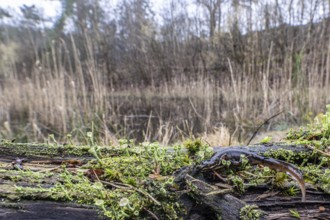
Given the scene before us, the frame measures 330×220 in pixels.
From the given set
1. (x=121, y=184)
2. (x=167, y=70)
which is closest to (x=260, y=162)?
(x=121, y=184)

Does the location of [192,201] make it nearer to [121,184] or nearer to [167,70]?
[121,184]

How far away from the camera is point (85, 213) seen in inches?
18.5

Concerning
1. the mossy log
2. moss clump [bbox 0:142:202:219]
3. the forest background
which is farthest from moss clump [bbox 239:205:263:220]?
the forest background

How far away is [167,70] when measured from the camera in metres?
8.75

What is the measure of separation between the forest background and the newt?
2067 millimetres

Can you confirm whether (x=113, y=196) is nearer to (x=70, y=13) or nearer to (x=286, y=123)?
(x=286, y=123)

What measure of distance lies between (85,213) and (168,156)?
242 millimetres

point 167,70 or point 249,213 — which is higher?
point 167,70

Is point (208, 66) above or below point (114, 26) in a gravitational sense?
below

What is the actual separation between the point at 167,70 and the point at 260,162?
27.3 ft

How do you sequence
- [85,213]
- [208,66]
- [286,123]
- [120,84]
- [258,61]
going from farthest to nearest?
[120,84] < [208,66] < [258,61] < [286,123] < [85,213]

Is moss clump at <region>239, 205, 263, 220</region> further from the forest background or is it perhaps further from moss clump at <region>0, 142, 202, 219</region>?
the forest background

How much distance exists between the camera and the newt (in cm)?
51

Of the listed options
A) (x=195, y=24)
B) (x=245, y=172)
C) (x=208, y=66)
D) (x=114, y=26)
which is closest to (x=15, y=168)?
(x=245, y=172)
